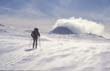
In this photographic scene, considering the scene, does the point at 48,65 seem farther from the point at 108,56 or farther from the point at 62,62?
the point at 108,56

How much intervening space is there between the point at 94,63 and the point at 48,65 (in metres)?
3.55

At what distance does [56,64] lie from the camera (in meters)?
16.6

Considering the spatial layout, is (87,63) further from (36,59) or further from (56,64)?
(36,59)

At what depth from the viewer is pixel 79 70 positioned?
48.5 feet

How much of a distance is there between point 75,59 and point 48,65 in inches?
107

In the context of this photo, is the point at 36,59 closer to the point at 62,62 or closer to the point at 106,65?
the point at 62,62

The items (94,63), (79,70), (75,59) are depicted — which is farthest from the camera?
(75,59)

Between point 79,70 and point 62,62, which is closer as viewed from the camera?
point 79,70

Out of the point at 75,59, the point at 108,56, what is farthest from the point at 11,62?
the point at 108,56

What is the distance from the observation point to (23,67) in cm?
1631

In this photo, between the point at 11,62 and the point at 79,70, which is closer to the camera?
the point at 79,70

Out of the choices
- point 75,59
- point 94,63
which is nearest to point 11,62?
point 75,59

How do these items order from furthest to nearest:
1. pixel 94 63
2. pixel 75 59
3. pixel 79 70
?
pixel 75 59 < pixel 94 63 < pixel 79 70

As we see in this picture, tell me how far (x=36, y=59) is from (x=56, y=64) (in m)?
2.77
